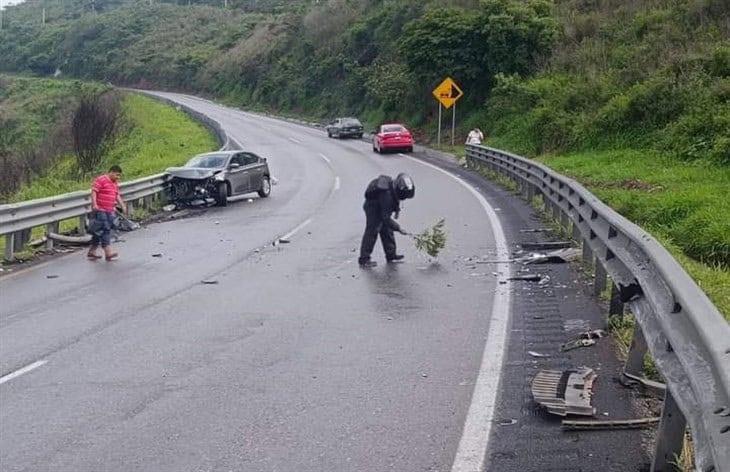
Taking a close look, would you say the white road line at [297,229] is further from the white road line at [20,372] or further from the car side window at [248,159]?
the white road line at [20,372]

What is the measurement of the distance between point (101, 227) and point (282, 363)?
26.9ft

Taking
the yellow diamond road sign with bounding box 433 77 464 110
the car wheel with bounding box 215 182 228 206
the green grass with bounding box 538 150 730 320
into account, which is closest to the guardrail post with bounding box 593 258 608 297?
the green grass with bounding box 538 150 730 320

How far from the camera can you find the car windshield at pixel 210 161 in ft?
82.2

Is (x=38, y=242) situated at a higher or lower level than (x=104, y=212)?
lower

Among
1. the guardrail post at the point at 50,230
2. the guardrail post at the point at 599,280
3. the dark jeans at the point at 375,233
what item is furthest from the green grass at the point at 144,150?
the guardrail post at the point at 599,280

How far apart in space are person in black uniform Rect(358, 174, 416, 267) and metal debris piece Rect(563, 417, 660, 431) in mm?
7748

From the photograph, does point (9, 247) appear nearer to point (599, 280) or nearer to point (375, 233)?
point (375, 233)

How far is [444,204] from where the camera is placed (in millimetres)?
22422

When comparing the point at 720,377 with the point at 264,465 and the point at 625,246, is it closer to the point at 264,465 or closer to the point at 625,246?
the point at 264,465

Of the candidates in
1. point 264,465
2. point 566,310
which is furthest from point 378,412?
point 566,310

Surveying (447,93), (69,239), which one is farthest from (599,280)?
(447,93)

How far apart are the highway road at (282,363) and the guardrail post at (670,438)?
0.36m

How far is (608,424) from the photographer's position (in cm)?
603

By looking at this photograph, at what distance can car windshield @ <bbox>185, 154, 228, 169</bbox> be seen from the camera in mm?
25047
